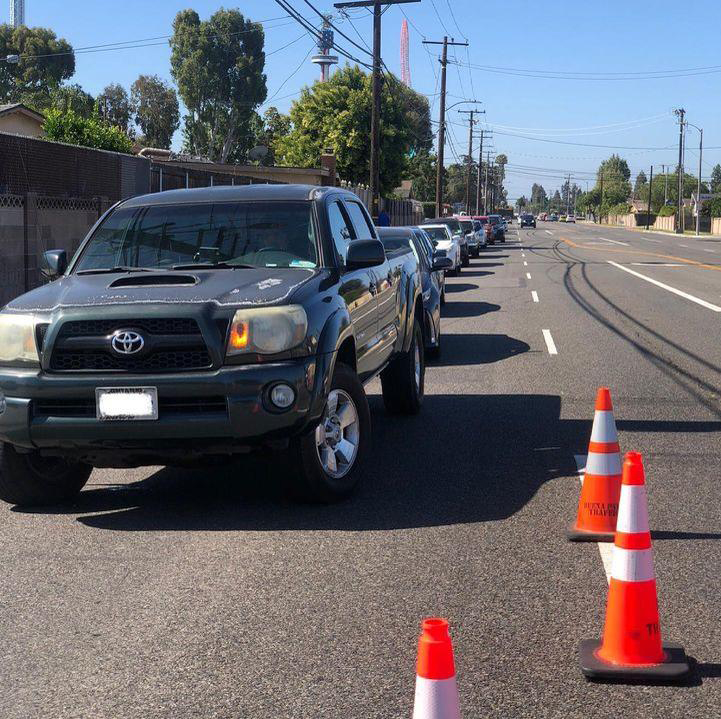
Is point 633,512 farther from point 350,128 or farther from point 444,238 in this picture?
point 350,128

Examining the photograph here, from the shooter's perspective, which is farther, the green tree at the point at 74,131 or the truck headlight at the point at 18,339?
the green tree at the point at 74,131

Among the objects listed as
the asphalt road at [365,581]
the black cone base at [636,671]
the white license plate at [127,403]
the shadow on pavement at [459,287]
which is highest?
the white license plate at [127,403]

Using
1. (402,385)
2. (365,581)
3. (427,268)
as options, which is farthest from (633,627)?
(427,268)

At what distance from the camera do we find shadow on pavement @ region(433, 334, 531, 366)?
13633 millimetres

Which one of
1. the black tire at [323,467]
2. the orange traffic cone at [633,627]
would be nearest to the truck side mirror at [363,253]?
the black tire at [323,467]

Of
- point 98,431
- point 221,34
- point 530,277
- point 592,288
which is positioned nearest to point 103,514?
point 98,431

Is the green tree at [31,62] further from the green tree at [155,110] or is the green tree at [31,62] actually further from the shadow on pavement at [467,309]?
the shadow on pavement at [467,309]

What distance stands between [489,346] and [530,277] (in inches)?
660

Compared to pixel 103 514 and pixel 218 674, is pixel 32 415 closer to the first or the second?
pixel 103 514

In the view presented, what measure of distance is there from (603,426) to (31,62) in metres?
80.2

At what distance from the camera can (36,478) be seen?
6.66 meters

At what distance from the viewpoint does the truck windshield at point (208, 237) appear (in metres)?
7.28

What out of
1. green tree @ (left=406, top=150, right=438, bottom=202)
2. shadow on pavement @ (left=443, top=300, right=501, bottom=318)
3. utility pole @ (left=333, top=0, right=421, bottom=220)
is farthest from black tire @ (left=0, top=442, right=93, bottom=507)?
green tree @ (left=406, top=150, right=438, bottom=202)

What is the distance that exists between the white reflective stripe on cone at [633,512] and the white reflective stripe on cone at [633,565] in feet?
0.27
